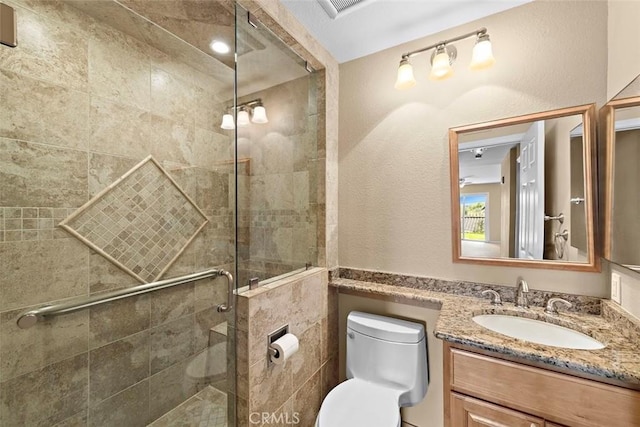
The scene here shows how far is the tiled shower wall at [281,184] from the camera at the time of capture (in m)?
1.47

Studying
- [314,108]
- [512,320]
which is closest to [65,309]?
[314,108]

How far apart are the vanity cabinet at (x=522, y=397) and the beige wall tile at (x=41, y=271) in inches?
70.8

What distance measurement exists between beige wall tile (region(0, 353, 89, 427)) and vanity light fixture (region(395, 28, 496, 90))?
7.53ft

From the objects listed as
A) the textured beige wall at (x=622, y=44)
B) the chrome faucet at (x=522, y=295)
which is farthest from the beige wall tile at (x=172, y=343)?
the textured beige wall at (x=622, y=44)

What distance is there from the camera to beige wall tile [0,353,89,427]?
1074mm

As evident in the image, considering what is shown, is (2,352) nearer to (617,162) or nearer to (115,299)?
(115,299)

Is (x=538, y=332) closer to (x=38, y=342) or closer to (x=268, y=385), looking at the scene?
(x=268, y=385)

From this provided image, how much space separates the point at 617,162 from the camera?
1055 millimetres

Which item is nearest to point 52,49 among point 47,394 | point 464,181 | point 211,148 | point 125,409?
point 211,148

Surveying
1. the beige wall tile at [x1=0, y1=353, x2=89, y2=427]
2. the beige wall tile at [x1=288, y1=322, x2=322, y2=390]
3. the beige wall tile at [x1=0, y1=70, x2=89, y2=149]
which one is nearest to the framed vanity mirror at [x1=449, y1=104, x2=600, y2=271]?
the beige wall tile at [x1=288, y1=322, x2=322, y2=390]

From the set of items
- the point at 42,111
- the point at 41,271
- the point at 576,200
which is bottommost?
the point at 41,271

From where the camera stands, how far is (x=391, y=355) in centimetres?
142

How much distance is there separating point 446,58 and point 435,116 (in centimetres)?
30

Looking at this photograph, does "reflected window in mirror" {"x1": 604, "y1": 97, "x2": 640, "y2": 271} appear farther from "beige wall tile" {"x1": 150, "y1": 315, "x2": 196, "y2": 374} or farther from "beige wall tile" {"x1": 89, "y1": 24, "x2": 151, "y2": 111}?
"beige wall tile" {"x1": 89, "y1": 24, "x2": 151, "y2": 111}
